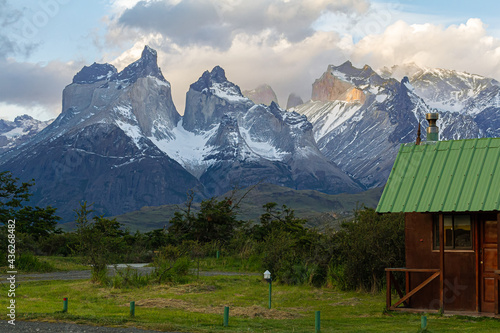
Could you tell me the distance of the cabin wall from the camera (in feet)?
75.8

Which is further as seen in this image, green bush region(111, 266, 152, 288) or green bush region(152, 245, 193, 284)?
green bush region(152, 245, 193, 284)

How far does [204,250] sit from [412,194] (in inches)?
1119

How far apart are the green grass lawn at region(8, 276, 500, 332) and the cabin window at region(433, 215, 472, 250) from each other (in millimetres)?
2428

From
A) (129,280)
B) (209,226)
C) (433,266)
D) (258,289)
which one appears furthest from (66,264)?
(433,266)

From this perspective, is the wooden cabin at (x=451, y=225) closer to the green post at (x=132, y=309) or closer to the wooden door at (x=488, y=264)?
the wooden door at (x=488, y=264)

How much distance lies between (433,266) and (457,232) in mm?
1386

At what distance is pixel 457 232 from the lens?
23.5 m

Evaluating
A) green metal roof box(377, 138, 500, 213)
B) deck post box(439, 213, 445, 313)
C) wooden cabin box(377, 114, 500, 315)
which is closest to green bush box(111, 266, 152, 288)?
wooden cabin box(377, 114, 500, 315)

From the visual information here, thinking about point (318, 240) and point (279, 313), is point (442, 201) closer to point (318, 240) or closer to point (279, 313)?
point (279, 313)

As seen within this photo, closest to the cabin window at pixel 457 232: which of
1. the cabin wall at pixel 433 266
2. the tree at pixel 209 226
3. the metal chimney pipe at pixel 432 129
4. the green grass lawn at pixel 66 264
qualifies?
the cabin wall at pixel 433 266

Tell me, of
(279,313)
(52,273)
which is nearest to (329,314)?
(279,313)

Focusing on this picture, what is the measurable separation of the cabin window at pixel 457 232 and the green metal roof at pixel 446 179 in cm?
82

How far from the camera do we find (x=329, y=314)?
78.9 ft

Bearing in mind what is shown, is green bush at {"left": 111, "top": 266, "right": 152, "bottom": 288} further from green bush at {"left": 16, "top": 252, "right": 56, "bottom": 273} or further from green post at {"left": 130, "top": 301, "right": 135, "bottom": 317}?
green bush at {"left": 16, "top": 252, "right": 56, "bottom": 273}
